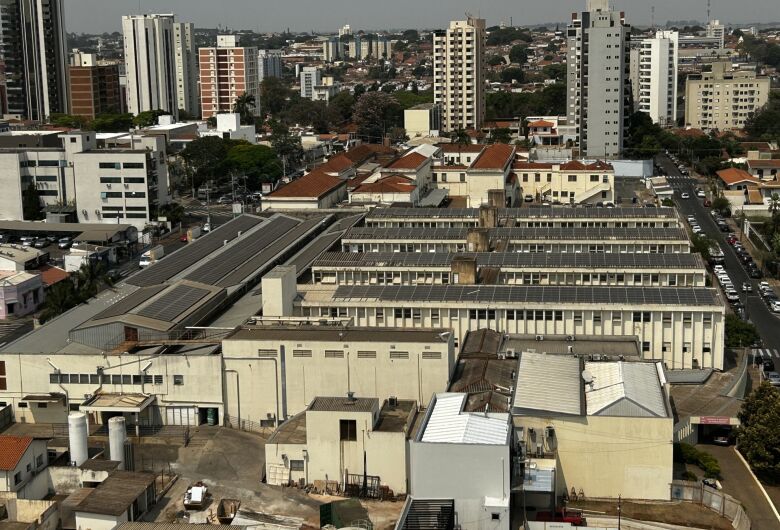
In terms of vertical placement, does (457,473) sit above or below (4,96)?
below

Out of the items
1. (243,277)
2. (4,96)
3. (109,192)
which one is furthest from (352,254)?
(4,96)

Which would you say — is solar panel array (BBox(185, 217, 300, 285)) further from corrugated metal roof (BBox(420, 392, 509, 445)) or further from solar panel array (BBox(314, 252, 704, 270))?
corrugated metal roof (BBox(420, 392, 509, 445))

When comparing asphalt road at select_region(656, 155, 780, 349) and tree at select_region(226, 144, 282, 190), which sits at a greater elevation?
tree at select_region(226, 144, 282, 190)

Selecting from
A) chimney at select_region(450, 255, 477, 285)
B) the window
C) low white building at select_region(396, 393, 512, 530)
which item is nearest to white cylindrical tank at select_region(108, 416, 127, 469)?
the window

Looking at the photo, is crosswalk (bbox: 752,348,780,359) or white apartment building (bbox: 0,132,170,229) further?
white apartment building (bbox: 0,132,170,229)

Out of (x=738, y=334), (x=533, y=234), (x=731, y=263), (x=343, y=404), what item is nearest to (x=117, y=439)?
(x=343, y=404)

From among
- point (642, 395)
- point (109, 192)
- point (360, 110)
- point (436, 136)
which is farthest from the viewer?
point (360, 110)

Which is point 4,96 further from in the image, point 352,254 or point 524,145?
point 352,254
